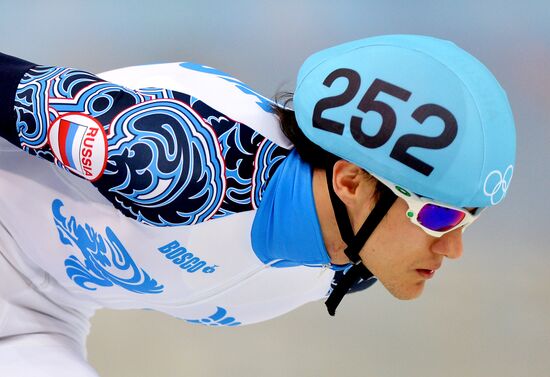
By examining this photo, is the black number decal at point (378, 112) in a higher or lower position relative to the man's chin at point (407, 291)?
higher

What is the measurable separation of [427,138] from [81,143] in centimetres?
46

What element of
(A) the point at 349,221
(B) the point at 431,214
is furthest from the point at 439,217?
(A) the point at 349,221

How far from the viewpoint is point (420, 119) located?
1.16 m

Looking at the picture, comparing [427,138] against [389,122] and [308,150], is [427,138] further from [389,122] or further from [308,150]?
[308,150]

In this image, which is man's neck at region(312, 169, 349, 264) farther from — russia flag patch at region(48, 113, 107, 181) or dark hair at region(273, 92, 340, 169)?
russia flag patch at region(48, 113, 107, 181)

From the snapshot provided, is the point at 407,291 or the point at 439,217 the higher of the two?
the point at 439,217

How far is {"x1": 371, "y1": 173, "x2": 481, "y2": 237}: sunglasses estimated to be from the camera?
1.23 m

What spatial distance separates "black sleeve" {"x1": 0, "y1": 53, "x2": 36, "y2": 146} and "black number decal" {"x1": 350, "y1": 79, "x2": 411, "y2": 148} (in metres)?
0.47

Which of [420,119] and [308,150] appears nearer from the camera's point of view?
[420,119]

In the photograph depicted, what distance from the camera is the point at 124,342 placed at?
81.3 inches

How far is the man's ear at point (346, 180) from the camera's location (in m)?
1.26

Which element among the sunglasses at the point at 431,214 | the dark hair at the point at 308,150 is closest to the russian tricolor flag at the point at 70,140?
the dark hair at the point at 308,150

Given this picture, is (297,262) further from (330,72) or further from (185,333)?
(185,333)

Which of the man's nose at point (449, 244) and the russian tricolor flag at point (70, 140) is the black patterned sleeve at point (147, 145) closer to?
the russian tricolor flag at point (70, 140)
